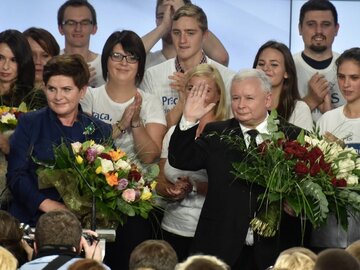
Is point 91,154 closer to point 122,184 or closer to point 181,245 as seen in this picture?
point 122,184

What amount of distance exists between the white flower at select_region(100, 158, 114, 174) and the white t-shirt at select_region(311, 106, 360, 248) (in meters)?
1.56

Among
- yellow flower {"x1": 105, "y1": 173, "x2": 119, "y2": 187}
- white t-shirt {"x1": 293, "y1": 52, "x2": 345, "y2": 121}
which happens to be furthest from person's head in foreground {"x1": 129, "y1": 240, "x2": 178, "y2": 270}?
white t-shirt {"x1": 293, "y1": 52, "x2": 345, "y2": 121}

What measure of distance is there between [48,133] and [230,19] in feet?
9.37

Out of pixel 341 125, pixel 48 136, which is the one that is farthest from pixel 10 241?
pixel 341 125

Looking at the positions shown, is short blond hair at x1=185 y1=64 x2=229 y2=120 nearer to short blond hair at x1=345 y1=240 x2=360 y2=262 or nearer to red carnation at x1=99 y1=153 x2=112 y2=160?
red carnation at x1=99 y1=153 x2=112 y2=160

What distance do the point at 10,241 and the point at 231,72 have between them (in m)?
3.26

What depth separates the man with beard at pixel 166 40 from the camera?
400 inches

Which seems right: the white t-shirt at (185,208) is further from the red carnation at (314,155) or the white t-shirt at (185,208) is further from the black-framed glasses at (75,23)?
the black-framed glasses at (75,23)

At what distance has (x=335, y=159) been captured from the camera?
7.99 metres

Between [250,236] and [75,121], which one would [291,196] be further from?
[75,121]

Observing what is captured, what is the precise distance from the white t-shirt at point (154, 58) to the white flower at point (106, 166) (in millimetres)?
2490

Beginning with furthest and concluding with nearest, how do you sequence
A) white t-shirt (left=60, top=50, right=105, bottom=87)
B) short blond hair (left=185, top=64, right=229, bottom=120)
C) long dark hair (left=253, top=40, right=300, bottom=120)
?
white t-shirt (left=60, top=50, right=105, bottom=87)
long dark hair (left=253, top=40, right=300, bottom=120)
short blond hair (left=185, top=64, right=229, bottom=120)

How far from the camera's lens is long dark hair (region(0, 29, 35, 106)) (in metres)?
9.05

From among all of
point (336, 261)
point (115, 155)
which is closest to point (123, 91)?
point (115, 155)
